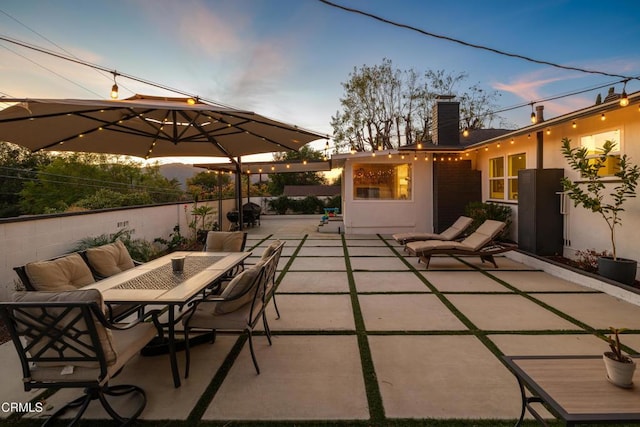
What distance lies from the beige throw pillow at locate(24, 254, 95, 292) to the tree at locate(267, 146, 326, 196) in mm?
29980

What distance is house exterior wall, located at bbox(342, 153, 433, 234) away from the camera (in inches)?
451

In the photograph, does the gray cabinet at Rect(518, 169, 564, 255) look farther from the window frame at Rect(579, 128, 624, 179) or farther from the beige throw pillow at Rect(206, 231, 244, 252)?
the beige throw pillow at Rect(206, 231, 244, 252)

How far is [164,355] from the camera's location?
3.14 m

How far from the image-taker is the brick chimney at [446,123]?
11.2 meters

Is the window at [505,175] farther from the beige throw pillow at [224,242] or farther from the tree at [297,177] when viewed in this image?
the tree at [297,177]

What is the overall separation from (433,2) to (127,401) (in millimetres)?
7624

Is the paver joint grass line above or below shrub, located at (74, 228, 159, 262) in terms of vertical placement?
below

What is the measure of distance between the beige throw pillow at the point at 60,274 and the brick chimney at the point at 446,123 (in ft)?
35.6

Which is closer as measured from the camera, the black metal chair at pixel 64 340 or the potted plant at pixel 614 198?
the black metal chair at pixel 64 340

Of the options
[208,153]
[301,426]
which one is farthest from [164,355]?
[208,153]

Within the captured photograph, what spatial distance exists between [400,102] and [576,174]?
2080 cm

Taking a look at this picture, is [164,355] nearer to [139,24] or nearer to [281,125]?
[281,125]

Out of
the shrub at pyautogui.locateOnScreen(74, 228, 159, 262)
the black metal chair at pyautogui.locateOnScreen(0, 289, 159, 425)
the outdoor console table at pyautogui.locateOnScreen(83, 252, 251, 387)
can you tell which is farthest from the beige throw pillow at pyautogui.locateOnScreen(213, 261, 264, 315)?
the shrub at pyautogui.locateOnScreen(74, 228, 159, 262)

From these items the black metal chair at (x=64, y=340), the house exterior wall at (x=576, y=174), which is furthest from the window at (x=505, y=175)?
the black metal chair at (x=64, y=340)
